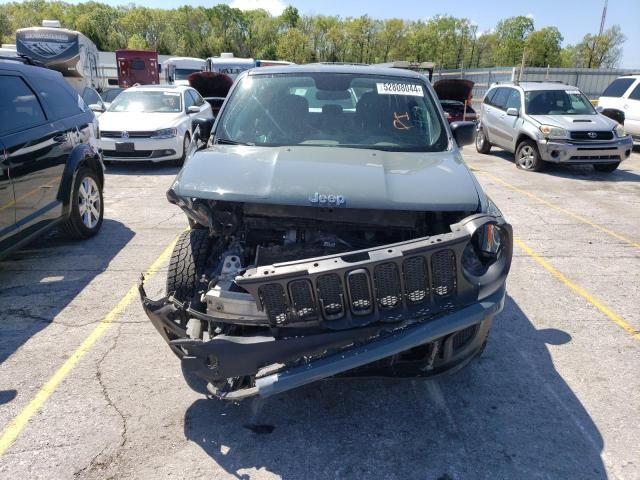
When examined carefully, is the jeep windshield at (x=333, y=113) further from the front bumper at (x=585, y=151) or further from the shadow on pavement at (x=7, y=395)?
the front bumper at (x=585, y=151)

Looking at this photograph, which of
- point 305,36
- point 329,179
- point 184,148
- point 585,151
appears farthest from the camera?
point 305,36

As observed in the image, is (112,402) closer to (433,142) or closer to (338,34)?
(433,142)

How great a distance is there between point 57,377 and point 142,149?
7814mm

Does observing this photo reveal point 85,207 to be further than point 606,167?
No

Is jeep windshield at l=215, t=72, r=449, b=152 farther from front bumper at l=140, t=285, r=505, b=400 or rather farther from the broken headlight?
front bumper at l=140, t=285, r=505, b=400

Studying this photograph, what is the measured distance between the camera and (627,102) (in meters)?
14.0

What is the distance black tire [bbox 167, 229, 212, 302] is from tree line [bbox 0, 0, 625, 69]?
72.3 meters

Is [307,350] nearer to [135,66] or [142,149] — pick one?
[142,149]

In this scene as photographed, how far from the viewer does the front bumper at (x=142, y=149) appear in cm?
1041

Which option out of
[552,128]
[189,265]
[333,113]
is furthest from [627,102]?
[189,265]

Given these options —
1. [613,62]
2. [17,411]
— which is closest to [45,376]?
[17,411]

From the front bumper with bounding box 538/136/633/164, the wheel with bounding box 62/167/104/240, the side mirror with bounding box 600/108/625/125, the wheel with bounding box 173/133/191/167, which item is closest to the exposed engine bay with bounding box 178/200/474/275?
the wheel with bounding box 62/167/104/240

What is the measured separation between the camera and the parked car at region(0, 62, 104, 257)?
4.51 metres

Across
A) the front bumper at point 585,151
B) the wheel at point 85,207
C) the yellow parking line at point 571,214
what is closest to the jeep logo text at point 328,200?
the wheel at point 85,207
